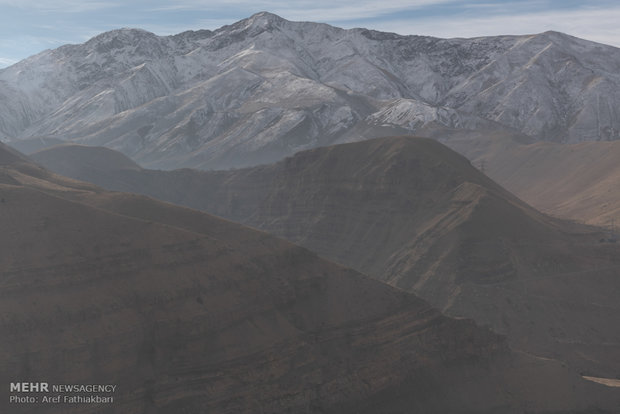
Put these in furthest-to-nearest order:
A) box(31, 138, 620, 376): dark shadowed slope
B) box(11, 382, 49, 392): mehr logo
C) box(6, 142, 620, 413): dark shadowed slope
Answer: box(31, 138, 620, 376): dark shadowed slope
box(6, 142, 620, 413): dark shadowed slope
box(11, 382, 49, 392): mehr logo

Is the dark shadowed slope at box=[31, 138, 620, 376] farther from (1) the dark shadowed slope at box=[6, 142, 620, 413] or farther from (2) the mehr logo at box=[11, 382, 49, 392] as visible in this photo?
(2) the mehr logo at box=[11, 382, 49, 392]

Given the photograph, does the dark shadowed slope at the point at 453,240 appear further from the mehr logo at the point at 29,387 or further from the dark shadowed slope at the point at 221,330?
the mehr logo at the point at 29,387

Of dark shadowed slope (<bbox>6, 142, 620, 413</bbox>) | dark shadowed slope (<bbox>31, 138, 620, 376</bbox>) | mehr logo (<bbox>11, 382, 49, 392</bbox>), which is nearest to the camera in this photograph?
mehr logo (<bbox>11, 382, 49, 392</bbox>)

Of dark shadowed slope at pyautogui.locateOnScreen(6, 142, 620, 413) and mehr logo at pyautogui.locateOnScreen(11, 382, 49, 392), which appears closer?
mehr logo at pyautogui.locateOnScreen(11, 382, 49, 392)

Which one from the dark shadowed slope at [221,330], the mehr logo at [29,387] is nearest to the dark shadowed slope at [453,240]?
the dark shadowed slope at [221,330]

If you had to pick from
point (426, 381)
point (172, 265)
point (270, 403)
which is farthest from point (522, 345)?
point (172, 265)

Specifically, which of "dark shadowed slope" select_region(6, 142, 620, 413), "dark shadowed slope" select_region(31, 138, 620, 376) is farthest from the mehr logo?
"dark shadowed slope" select_region(31, 138, 620, 376)

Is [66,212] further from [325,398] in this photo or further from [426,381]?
[426,381]
